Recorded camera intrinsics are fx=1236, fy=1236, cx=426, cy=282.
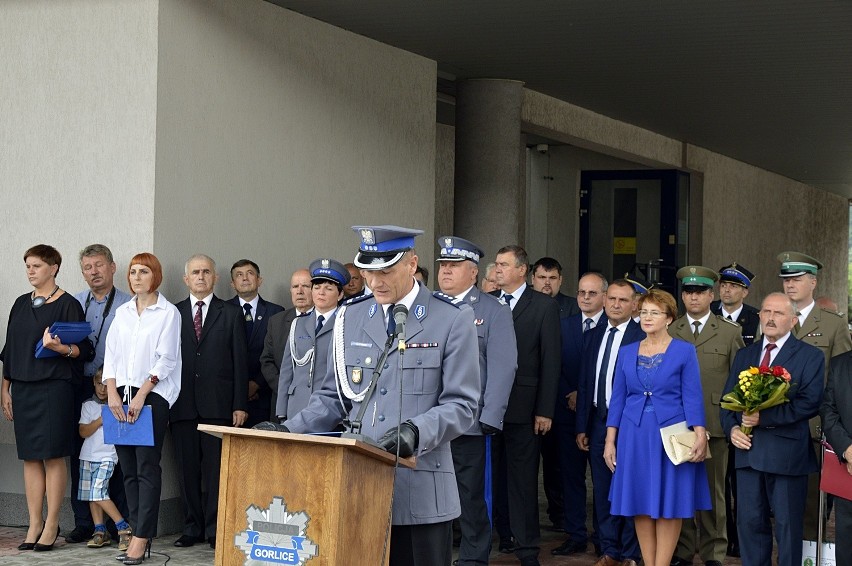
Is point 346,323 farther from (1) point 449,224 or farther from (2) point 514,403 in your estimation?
(1) point 449,224

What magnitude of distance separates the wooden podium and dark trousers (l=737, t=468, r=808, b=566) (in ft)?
11.1

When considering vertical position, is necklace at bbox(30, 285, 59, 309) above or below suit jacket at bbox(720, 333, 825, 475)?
above

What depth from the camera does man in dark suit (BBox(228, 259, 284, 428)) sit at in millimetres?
8438

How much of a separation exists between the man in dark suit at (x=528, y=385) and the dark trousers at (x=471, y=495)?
0.57 metres

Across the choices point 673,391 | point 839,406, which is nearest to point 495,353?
point 673,391

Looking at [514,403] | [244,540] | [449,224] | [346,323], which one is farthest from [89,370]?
[449,224]

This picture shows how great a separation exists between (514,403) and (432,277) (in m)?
4.29

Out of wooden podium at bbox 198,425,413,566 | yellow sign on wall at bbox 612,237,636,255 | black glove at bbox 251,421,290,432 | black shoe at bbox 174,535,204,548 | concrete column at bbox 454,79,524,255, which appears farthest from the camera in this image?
yellow sign on wall at bbox 612,237,636,255

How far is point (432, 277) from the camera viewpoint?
11.8 metres

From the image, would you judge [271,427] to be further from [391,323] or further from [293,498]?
[391,323]

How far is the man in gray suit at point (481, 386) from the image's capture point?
691 cm

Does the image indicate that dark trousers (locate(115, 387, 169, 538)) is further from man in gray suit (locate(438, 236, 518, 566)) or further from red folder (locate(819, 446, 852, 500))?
red folder (locate(819, 446, 852, 500))

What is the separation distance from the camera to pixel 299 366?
288 inches

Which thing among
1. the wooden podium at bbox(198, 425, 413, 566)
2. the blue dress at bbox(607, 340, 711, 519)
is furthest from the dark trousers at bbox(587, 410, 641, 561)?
the wooden podium at bbox(198, 425, 413, 566)
